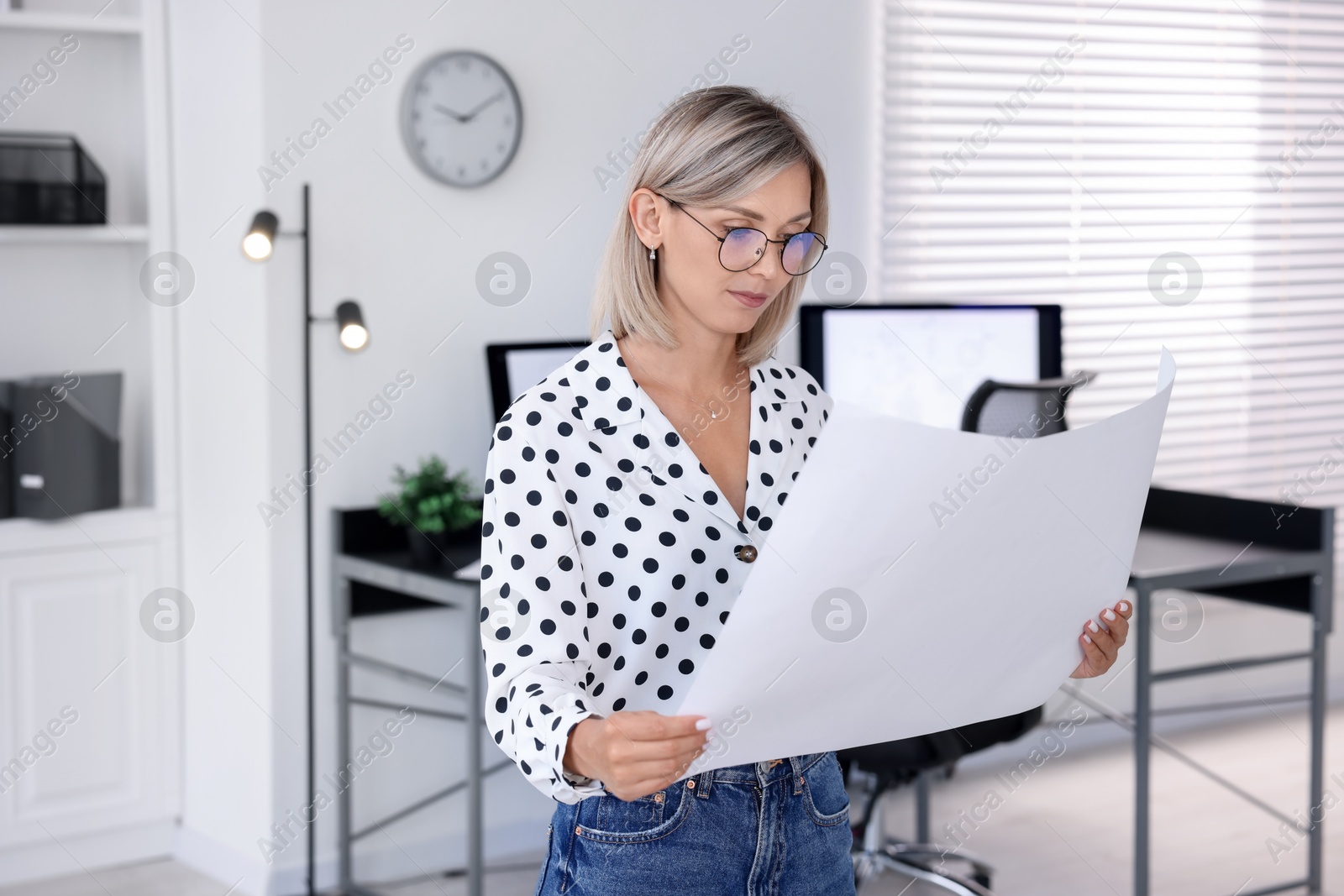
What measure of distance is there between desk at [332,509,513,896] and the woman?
1494 mm

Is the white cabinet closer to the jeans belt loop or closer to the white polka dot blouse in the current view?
the white polka dot blouse

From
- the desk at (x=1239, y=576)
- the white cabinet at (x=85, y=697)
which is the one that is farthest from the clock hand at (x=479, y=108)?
the desk at (x=1239, y=576)

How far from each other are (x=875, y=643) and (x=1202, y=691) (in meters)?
3.71

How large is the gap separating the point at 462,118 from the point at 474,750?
145 centimetres

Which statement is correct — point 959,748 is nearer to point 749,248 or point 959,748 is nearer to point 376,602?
point 376,602

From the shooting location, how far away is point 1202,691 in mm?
4301

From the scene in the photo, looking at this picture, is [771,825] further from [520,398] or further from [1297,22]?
[1297,22]

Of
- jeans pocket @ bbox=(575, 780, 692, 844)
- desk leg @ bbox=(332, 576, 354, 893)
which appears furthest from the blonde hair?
desk leg @ bbox=(332, 576, 354, 893)

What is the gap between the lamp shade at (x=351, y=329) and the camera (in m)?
2.68

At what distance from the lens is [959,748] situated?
2.62 meters

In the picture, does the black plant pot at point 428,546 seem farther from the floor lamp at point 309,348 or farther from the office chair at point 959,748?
the office chair at point 959,748

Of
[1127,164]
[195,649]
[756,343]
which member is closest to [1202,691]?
[1127,164]

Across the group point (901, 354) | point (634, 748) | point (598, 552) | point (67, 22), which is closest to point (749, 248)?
point (598, 552)

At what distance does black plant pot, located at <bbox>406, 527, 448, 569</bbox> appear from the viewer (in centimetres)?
277
